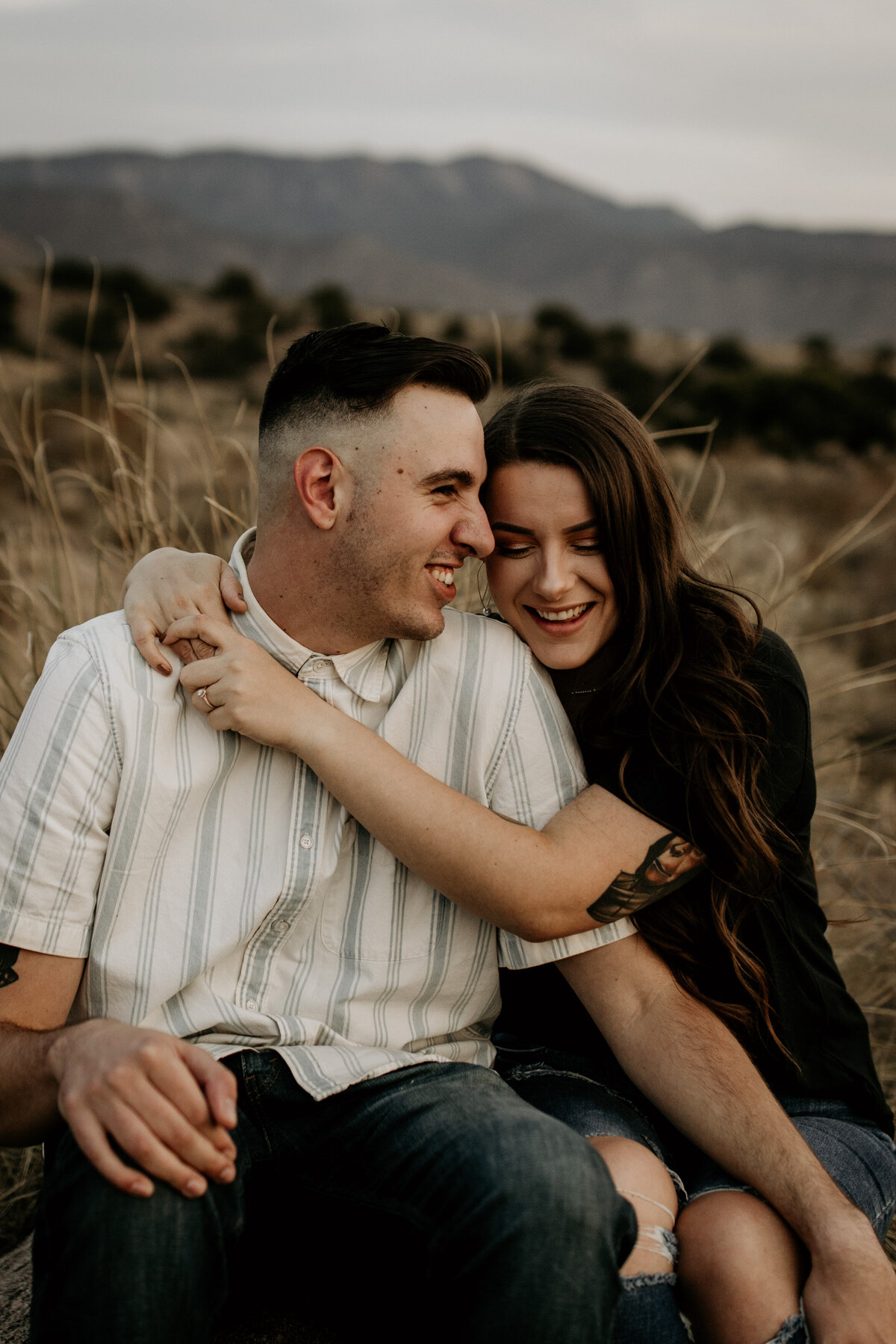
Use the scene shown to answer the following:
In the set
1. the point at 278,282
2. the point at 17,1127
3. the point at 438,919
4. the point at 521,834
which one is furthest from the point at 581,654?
the point at 278,282

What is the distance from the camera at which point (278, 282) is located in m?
101

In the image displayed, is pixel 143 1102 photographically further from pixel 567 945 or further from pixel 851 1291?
pixel 851 1291

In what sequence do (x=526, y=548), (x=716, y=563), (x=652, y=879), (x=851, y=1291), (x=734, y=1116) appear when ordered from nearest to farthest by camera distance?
(x=851, y=1291) → (x=734, y=1116) → (x=652, y=879) → (x=526, y=548) → (x=716, y=563)

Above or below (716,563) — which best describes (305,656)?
below

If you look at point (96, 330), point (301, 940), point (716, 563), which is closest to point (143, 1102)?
point (301, 940)

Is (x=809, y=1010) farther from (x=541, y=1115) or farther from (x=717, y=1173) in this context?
(x=541, y=1115)

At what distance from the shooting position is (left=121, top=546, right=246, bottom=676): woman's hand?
6.23 ft

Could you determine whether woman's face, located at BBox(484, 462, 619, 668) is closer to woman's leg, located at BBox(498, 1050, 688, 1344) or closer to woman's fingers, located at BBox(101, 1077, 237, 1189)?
woman's leg, located at BBox(498, 1050, 688, 1344)

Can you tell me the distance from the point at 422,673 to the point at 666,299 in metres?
116

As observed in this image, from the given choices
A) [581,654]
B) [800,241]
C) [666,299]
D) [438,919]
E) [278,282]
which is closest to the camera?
[438,919]

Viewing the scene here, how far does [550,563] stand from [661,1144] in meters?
1.17

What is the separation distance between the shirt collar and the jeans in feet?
2.36

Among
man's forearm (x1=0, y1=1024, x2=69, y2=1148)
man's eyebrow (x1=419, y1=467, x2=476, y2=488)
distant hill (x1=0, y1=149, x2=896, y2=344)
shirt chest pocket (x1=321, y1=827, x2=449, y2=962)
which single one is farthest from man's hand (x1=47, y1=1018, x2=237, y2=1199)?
distant hill (x1=0, y1=149, x2=896, y2=344)

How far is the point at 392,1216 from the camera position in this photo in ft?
5.40
